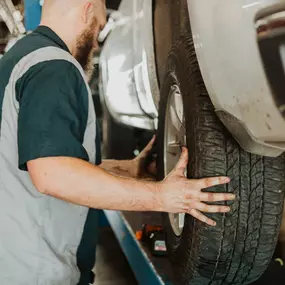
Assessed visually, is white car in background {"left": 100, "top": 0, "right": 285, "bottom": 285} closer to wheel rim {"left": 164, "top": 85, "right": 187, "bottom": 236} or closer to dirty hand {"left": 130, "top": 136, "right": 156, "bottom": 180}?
wheel rim {"left": 164, "top": 85, "right": 187, "bottom": 236}

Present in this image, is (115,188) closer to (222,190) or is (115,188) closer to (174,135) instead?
(222,190)

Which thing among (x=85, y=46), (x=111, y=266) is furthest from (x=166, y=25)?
(x=111, y=266)

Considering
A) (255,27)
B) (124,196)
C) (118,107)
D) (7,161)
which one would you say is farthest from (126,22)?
(255,27)

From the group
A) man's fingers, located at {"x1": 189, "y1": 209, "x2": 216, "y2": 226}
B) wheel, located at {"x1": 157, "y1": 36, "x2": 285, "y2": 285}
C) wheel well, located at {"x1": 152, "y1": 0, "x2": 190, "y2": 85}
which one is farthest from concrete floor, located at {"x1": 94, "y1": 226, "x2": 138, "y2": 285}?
man's fingers, located at {"x1": 189, "y1": 209, "x2": 216, "y2": 226}

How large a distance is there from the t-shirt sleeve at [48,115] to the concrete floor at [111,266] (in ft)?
6.31

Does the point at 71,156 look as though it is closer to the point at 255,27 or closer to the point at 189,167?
the point at 189,167

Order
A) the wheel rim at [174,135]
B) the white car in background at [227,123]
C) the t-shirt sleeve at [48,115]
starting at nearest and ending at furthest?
1. the white car in background at [227,123]
2. the t-shirt sleeve at [48,115]
3. the wheel rim at [174,135]

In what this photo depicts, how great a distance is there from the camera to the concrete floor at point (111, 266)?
307cm

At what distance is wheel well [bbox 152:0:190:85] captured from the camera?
1.63 m

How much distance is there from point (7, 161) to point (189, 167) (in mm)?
474

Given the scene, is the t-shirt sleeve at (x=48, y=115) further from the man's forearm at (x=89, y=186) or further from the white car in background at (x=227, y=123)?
the white car in background at (x=227, y=123)

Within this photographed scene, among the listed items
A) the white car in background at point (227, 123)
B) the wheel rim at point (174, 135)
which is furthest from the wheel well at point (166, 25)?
the wheel rim at point (174, 135)

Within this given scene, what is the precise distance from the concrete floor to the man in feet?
4.74

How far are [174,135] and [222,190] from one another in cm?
43
